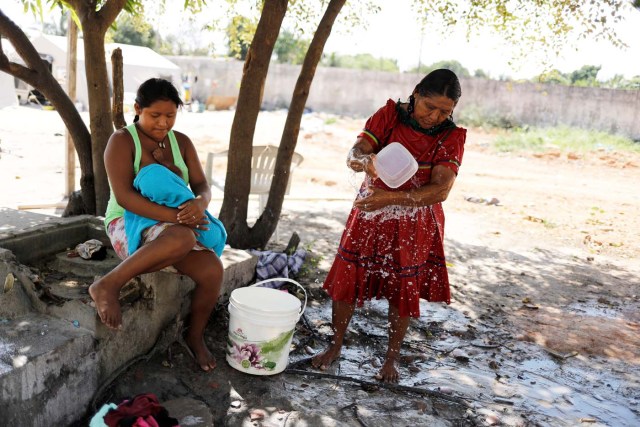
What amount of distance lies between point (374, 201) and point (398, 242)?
29 cm

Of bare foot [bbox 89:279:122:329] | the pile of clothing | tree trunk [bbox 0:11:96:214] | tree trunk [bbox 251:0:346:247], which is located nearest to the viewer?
the pile of clothing

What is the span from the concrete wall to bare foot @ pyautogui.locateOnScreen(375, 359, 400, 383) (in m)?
13.7

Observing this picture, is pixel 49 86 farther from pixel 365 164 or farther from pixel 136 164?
pixel 365 164

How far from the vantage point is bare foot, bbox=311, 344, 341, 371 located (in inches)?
119

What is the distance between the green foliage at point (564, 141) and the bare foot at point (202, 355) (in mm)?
14471

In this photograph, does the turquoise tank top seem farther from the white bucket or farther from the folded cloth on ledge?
the folded cloth on ledge

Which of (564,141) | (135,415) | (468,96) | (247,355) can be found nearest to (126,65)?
(468,96)

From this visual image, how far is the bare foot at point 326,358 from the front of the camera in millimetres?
3025

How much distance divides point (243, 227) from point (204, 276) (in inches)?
69.1

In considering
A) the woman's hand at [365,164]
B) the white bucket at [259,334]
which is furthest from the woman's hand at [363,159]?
the white bucket at [259,334]

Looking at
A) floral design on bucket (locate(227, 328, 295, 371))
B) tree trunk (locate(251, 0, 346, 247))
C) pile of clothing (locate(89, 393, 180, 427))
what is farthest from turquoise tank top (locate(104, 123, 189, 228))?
tree trunk (locate(251, 0, 346, 247))

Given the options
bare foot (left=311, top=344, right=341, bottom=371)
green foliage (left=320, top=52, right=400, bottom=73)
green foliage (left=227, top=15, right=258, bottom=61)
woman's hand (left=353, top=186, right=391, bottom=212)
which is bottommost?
bare foot (left=311, top=344, right=341, bottom=371)

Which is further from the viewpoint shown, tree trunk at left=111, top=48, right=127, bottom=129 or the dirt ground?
tree trunk at left=111, top=48, right=127, bottom=129

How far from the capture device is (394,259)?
289 cm
